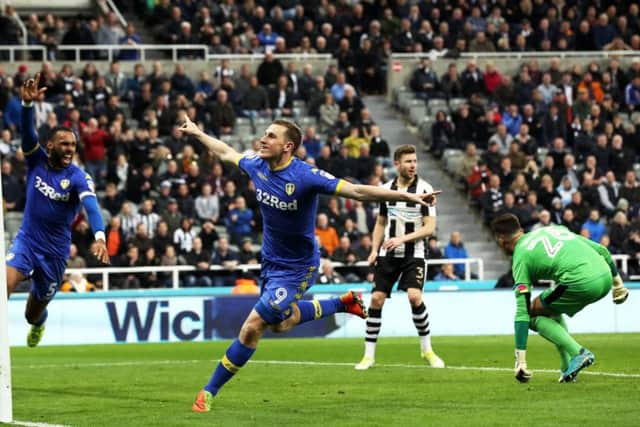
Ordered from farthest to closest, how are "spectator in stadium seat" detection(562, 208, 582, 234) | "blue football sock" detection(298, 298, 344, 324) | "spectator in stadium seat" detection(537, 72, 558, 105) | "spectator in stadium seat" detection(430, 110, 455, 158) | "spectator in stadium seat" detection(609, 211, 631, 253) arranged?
"spectator in stadium seat" detection(537, 72, 558, 105)
"spectator in stadium seat" detection(430, 110, 455, 158)
"spectator in stadium seat" detection(562, 208, 582, 234)
"spectator in stadium seat" detection(609, 211, 631, 253)
"blue football sock" detection(298, 298, 344, 324)

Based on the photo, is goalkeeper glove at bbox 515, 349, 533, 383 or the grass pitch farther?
goalkeeper glove at bbox 515, 349, 533, 383

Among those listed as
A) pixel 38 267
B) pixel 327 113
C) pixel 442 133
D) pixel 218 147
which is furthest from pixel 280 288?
pixel 442 133

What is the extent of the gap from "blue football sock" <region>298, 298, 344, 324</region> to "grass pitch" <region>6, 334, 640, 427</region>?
75cm

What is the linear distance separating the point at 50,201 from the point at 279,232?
11.3 feet

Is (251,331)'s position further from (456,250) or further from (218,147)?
(456,250)

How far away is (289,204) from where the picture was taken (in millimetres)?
11945

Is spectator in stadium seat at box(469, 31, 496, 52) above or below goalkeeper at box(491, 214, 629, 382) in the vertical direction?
above

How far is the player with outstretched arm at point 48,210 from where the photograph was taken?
14.2m

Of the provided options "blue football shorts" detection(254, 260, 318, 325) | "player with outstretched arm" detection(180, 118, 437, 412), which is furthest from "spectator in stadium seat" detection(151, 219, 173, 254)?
"blue football shorts" detection(254, 260, 318, 325)

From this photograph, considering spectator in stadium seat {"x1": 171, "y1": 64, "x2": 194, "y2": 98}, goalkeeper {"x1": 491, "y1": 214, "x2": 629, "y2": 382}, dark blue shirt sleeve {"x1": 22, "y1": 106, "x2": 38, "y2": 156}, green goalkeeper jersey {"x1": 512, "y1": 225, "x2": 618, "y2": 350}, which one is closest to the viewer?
green goalkeeper jersey {"x1": 512, "y1": 225, "x2": 618, "y2": 350}

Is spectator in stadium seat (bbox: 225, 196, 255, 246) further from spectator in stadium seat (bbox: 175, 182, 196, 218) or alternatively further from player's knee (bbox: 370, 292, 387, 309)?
player's knee (bbox: 370, 292, 387, 309)

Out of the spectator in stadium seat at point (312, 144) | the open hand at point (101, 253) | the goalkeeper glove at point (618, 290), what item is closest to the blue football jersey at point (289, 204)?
the open hand at point (101, 253)

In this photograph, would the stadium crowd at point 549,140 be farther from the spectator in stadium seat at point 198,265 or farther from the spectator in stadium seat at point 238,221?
the spectator in stadium seat at point 198,265

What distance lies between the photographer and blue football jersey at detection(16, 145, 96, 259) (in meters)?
14.4
